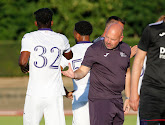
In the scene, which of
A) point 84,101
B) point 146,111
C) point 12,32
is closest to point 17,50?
point 12,32

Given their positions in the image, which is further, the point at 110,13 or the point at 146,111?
the point at 110,13

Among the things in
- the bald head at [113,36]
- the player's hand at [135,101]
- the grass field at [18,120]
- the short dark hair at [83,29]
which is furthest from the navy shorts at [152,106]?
the grass field at [18,120]

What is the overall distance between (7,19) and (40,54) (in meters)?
24.0

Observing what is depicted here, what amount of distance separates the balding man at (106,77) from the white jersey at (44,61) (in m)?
0.71

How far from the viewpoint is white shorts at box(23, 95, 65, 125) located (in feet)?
21.0

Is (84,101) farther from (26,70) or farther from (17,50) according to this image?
(17,50)

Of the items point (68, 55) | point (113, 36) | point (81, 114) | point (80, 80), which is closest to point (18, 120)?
point (81, 114)

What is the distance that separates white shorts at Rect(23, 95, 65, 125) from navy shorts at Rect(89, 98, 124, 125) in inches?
32.1

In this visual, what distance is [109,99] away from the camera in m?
5.78

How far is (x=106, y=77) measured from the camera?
18.9 ft

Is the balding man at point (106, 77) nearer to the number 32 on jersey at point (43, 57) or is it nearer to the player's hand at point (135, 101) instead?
the number 32 on jersey at point (43, 57)

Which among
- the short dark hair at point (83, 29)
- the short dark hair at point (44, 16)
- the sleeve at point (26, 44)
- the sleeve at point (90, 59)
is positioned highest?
the short dark hair at point (44, 16)

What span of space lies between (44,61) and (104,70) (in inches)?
37.4

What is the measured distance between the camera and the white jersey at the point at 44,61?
20.6 feet
